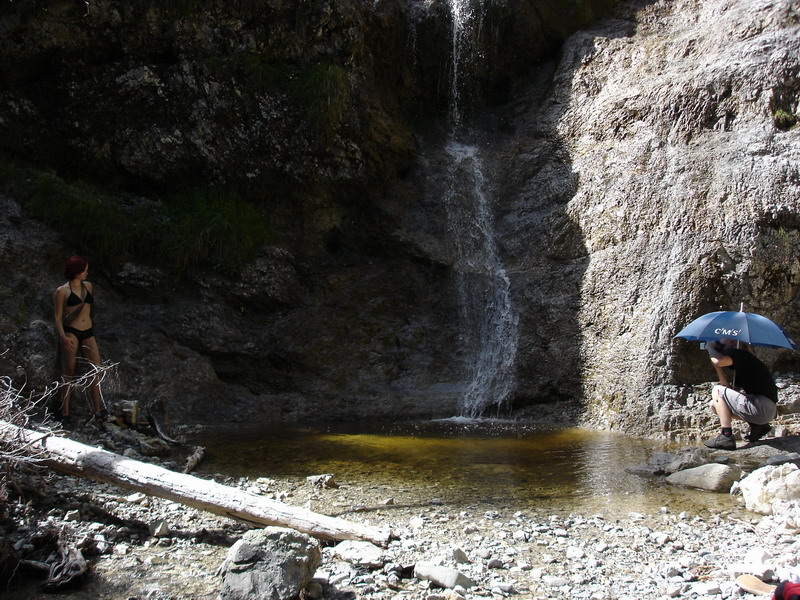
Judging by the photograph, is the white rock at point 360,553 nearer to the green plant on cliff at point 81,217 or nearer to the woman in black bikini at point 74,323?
the woman in black bikini at point 74,323

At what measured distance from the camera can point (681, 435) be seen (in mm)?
7273

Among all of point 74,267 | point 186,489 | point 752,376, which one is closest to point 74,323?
point 74,267

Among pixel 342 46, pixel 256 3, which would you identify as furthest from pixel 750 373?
pixel 256 3

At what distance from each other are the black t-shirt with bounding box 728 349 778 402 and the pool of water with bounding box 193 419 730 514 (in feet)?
3.81

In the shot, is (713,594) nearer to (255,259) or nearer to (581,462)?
(581,462)

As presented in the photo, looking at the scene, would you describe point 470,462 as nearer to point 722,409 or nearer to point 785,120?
point 722,409

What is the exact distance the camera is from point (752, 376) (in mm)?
6289

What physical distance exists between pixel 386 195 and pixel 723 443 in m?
7.09

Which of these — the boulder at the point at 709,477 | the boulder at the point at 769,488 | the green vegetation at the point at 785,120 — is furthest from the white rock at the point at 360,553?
the green vegetation at the point at 785,120

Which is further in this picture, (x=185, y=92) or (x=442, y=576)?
(x=185, y=92)

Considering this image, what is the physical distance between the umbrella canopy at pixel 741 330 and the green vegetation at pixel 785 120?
4088mm

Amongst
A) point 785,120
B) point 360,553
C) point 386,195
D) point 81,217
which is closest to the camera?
point 360,553

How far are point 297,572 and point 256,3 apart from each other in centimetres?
993

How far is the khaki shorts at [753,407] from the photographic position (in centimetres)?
622
